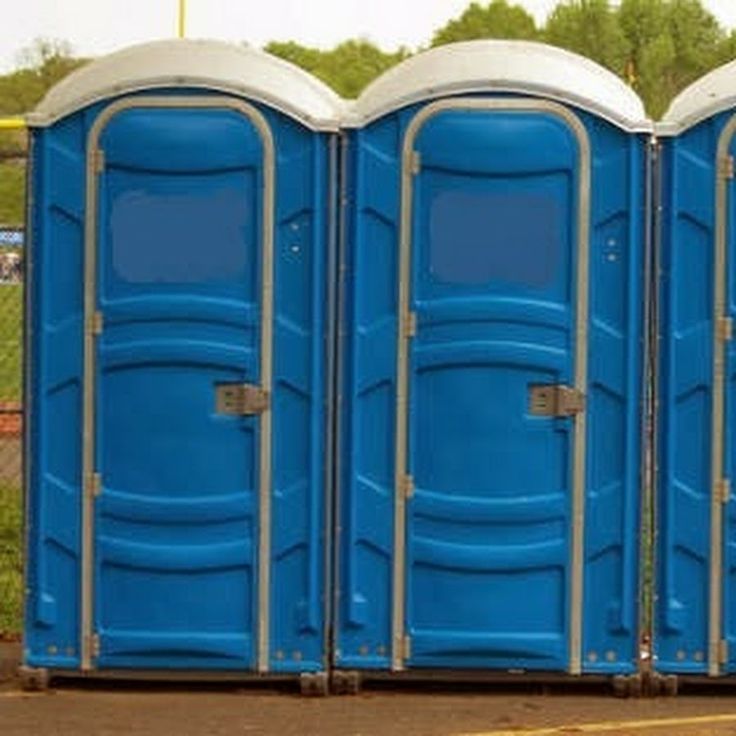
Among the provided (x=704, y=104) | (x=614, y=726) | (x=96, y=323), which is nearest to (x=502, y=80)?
(x=704, y=104)

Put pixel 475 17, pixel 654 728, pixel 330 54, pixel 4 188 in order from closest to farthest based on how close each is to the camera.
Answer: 1. pixel 654 728
2. pixel 4 188
3. pixel 330 54
4. pixel 475 17

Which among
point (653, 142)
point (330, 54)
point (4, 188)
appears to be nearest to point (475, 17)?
point (330, 54)

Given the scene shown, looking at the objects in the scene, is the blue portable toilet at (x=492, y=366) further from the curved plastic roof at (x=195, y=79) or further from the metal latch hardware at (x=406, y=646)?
the curved plastic roof at (x=195, y=79)

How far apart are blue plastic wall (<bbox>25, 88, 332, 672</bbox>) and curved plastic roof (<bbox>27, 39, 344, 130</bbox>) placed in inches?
1.9

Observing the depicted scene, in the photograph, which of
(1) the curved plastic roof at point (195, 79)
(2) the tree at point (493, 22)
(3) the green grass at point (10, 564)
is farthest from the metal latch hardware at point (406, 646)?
(2) the tree at point (493, 22)

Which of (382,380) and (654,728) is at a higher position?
(382,380)

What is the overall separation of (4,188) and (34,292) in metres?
20.2

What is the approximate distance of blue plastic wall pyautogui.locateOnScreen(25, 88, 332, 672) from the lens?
284 inches

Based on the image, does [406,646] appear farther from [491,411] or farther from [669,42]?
[669,42]

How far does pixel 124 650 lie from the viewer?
7.36 m

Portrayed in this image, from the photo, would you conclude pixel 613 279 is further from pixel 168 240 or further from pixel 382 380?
pixel 168 240

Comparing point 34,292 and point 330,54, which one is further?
point 330,54

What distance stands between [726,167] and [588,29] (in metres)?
44.3

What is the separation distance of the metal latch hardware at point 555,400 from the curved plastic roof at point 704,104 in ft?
3.08
